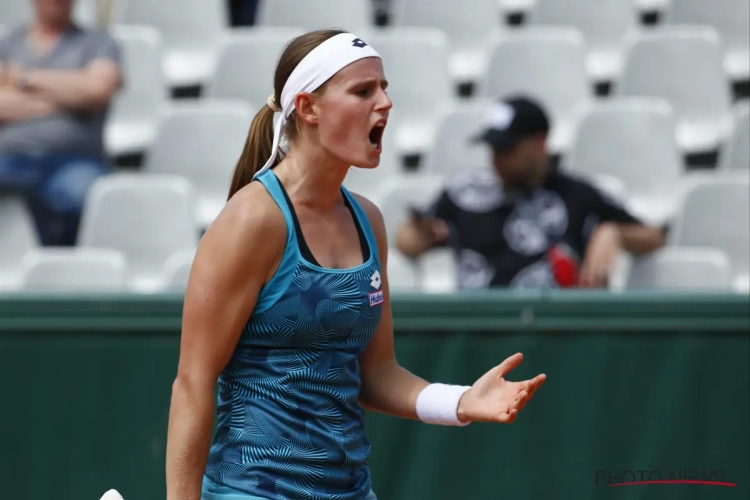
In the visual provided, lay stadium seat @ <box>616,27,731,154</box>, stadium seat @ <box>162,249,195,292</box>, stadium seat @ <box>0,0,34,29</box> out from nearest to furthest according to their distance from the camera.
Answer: stadium seat @ <box>162,249,195,292</box> → stadium seat @ <box>616,27,731,154</box> → stadium seat @ <box>0,0,34,29</box>

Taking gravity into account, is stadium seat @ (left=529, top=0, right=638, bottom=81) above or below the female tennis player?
above

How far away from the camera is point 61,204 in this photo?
5395mm

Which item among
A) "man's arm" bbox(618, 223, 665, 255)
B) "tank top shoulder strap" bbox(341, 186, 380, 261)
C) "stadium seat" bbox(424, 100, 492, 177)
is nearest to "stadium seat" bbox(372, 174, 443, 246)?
"stadium seat" bbox(424, 100, 492, 177)

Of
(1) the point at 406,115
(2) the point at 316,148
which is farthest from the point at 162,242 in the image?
(2) the point at 316,148

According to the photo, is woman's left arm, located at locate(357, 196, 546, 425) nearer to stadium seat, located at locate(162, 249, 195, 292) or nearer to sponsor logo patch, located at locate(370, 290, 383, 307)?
sponsor logo patch, located at locate(370, 290, 383, 307)

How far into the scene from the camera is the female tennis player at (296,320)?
7.38ft

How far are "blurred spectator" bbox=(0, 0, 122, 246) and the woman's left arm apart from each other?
3109 mm

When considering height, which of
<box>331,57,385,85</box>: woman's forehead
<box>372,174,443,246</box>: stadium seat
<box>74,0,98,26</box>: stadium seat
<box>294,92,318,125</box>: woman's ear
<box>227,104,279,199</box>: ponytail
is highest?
<box>74,0,98,26</box>: stadium seat

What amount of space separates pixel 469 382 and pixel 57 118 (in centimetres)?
271

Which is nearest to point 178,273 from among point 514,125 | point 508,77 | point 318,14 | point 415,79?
point 514,125

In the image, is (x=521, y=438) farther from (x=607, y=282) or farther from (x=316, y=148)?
(x=316, y=148)

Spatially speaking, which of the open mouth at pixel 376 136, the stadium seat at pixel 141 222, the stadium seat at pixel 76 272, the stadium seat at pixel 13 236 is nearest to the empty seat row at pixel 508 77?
the stadium seat at pixel 13 236

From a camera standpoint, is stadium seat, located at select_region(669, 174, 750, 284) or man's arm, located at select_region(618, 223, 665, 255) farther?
stadium seat, located at select_region(669, 174, 750, 284)

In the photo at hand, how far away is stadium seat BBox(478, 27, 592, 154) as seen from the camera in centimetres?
612
